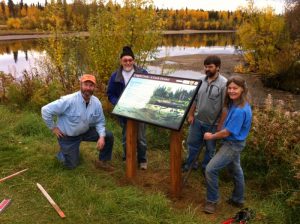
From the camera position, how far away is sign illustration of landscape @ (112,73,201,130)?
12.8 ft

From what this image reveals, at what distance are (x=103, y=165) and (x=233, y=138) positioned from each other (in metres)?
2.24

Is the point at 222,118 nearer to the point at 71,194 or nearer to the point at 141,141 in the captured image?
the point at 141,141

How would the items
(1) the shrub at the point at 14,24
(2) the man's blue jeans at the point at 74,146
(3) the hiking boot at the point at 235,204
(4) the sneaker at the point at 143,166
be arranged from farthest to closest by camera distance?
(1) the shrub at the point at 14,24 → (4) the sneaker at the point at 143,166 → (2) the man's blue jeans at the point at 74,146 → (3) the hiking boot at the point at 235,204

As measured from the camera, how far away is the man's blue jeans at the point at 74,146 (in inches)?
195

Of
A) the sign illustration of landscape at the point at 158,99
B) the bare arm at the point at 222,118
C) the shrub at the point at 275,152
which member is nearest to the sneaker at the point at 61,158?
the sign illustration of landscape at the point at 158,99

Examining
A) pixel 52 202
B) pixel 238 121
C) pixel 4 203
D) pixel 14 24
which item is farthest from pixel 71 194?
pixel 14 24

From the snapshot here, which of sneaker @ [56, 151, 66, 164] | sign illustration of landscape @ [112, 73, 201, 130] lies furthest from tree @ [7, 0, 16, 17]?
sign illustration of landscape @ [112, 73, 201, 130]

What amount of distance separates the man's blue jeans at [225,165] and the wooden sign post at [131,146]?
44.0 inches

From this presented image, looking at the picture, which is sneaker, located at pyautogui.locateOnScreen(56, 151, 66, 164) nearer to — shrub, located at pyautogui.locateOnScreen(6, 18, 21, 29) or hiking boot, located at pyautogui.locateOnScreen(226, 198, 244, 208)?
hiking boot, located at pyautogui.locateOnScreen(226, 198, 244, 208)

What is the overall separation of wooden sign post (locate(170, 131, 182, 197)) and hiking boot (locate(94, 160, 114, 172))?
1.21 meters

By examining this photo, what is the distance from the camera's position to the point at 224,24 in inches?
4569

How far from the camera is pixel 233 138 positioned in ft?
12.3

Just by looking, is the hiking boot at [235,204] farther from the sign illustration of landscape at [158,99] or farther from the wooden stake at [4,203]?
the wooden stake at [4,203]

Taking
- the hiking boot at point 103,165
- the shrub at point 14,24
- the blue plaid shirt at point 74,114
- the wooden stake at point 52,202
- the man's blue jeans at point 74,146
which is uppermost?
the shrub at point 14,24
